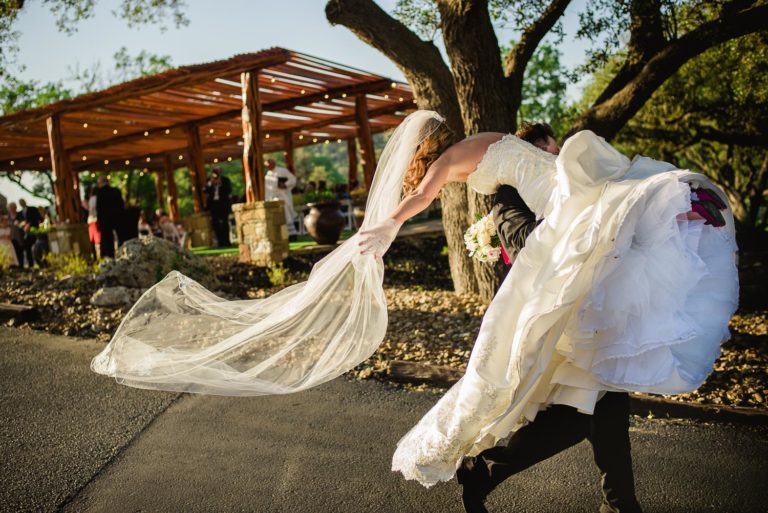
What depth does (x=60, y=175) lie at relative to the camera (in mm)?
14312

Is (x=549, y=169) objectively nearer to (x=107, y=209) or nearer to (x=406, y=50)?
(x=406, y=50)

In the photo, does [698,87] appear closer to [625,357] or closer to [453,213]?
[453,213]

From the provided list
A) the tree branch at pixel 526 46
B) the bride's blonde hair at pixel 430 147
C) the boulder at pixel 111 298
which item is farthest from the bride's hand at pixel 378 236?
the boulder at pixel 111 298

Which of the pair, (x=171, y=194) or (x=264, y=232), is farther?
(x=171, y=194)

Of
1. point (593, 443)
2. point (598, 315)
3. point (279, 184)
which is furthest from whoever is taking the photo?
point (279, 184)

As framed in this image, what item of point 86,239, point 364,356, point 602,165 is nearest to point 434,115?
point 602,165

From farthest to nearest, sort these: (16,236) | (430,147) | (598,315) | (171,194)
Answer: (171,194) < (16,236) < (430,147) < (598,315)

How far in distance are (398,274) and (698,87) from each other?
8427mm

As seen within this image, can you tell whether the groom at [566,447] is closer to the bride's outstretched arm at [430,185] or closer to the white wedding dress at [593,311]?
the white wedding dress at [593,311]

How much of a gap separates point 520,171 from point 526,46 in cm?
500

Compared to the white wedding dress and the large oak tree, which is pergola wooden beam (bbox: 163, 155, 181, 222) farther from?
the white wedding dress

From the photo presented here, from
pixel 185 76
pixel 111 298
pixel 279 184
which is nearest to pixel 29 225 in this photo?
pixel 279 184

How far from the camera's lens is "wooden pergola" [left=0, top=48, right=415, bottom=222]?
467 inches

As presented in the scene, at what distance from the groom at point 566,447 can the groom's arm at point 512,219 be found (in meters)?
0.06
